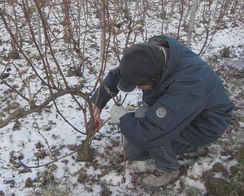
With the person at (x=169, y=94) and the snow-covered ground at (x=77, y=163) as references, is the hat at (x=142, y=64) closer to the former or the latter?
the person at (x=169, y=94)

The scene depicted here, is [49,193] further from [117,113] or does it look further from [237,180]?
[237,180]

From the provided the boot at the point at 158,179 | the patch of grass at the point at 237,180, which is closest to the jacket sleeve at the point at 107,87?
the boot at the point at 158,179

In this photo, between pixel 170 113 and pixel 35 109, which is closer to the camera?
pixel 170 113

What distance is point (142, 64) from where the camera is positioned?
61.5 inches

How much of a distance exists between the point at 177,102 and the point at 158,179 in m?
0.79


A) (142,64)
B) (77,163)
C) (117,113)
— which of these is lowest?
(77,163)

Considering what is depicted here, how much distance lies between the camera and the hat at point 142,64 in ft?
5.13

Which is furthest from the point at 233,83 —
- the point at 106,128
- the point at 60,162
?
the point at 60,162

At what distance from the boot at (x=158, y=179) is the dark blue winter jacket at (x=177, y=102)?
0.50 metres

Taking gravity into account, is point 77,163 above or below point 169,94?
below

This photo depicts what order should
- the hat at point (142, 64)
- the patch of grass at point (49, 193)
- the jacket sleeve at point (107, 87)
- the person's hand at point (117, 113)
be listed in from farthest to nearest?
1. the jacket sleeve at point (107, 87)
2. the patch of grass at point (49, 193)
3. the person's hand at point (117, 113)
4. the hat at point (142, 64)

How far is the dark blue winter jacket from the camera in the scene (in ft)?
5.29

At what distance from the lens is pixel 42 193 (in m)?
2.02

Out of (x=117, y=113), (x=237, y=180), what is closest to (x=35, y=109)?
(x=117, y=113)
